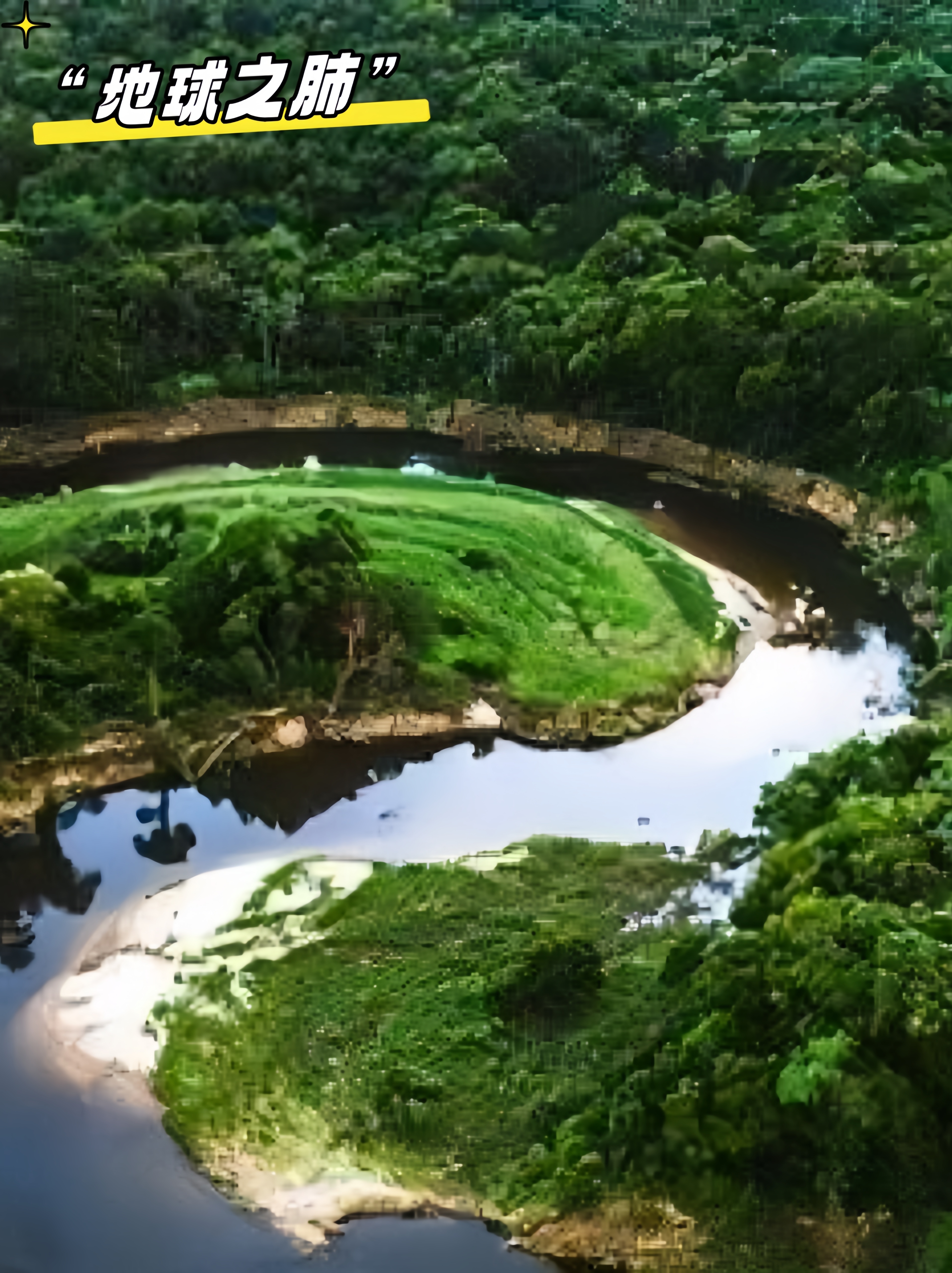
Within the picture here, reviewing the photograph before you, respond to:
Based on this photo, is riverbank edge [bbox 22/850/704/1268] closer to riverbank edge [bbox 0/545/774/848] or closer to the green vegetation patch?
riverbank edge [bbox 0/545/774/848]

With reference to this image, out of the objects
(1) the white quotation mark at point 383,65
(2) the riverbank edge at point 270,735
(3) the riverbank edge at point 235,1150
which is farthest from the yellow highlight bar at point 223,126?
(3) the riverbank edge at point 235,1150

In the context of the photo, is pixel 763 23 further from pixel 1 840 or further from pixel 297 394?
pixel 1 840

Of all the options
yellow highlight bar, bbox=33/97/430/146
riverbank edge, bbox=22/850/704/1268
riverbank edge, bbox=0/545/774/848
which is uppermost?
yellow highlight bar, bbox=33/97/430/146

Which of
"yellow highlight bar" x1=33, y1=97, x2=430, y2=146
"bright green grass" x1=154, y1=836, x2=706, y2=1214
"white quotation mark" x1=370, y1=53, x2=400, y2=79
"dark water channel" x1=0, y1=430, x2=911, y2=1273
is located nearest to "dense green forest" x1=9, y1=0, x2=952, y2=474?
"yellow highlight bar" x1=33, y1=97, x2=430, y2=146

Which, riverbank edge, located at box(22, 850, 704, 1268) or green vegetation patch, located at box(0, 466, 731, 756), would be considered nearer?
riverbank edge, located at box(22, 850, 704, 1268)

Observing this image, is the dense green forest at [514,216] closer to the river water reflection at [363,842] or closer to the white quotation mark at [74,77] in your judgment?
the white quotation mark at [74,77]

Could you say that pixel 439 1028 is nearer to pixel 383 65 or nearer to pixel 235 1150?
pixel 235 1150

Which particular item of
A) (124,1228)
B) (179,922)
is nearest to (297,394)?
(179,922)
